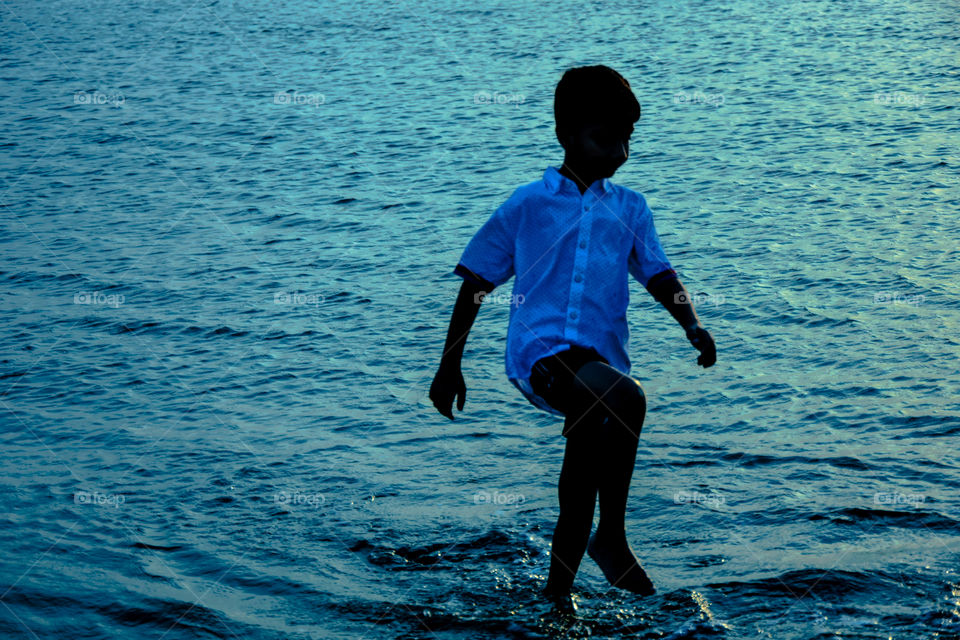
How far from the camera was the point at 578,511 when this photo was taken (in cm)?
397

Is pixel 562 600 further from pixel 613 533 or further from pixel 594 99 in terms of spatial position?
pixel 594 99

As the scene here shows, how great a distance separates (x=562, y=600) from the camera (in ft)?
13.7

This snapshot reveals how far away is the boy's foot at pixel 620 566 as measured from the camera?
12.6ft

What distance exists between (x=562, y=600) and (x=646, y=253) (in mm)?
1280

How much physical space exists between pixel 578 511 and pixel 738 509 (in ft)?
3.91

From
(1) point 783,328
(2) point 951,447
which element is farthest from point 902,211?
(2) point 951,447

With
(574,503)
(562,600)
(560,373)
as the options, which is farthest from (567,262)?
(562,600)

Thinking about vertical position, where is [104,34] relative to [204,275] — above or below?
above

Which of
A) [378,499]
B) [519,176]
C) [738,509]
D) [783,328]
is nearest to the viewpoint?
[738,509]

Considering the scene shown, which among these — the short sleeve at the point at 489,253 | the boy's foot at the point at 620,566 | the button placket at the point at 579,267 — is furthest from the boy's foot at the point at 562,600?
the short sleeve at the point at 489,253

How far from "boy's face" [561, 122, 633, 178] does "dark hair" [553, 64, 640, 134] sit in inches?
1.0

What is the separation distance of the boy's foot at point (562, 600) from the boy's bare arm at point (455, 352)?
29.7 inches

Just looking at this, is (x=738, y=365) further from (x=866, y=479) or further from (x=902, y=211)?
(x=902, y=211)

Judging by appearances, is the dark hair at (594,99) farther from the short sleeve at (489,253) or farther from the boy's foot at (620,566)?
the boy's foot at (620,566)
